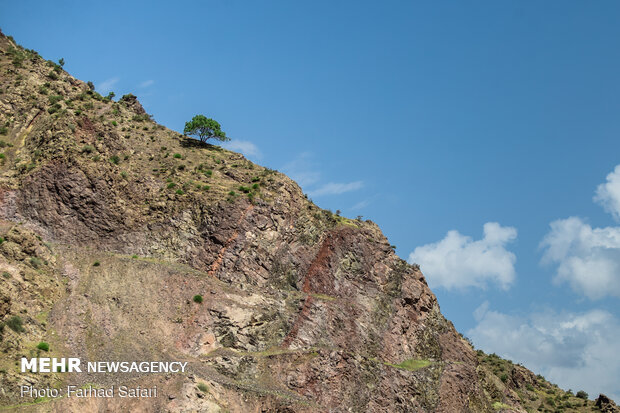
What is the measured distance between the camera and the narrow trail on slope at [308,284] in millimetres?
68312

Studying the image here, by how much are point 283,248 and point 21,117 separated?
3743cm

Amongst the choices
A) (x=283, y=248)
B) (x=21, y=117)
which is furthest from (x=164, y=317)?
(x=21, y=117)

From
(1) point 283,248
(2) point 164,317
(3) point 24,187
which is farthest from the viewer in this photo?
(1) point 283,248

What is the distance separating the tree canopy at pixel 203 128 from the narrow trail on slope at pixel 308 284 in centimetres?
2633

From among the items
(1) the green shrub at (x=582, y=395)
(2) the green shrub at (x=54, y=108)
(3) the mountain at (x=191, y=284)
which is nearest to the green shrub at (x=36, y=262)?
(3) the mountain at (x=191, y=284)

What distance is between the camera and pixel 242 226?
75250 millimetres

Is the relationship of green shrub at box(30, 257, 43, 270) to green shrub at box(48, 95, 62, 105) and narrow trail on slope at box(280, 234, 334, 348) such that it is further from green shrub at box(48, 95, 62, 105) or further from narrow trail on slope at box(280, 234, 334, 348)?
green shrub at box(48, 95, 62, 105)

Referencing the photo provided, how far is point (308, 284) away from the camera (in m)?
75.7

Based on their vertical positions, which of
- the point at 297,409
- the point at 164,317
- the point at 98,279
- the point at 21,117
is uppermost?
the point at 21,117

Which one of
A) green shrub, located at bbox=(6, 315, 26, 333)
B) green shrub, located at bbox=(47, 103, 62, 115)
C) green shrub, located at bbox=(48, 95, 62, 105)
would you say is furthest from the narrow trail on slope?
green shrub, located at bbox=(48, 95, 62, 105)

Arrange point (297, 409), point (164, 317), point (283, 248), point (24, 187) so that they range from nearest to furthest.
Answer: point (297, 409)
point (164, 317)
point (24, 187)
point (283, 248)

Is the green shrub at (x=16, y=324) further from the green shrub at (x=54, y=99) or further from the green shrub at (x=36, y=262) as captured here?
the green shrub at (x=54, y=99)

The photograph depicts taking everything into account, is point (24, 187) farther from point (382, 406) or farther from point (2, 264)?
point (382, 406)

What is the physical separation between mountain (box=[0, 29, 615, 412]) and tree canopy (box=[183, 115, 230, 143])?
381cm
